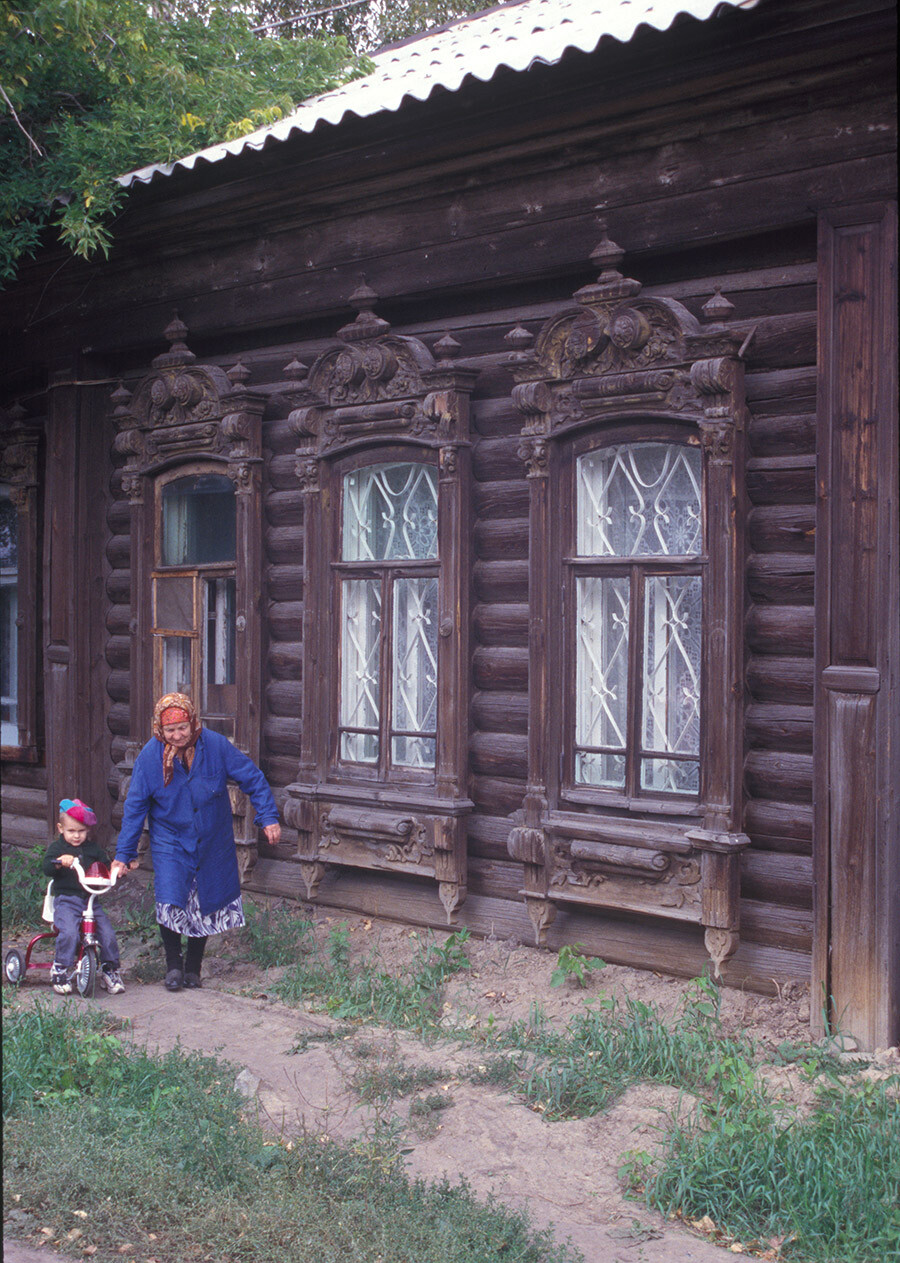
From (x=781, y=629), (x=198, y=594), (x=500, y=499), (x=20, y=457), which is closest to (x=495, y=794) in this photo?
(x=500, y=499)

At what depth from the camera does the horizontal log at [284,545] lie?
693 centimetres

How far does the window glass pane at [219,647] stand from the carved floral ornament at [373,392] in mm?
1092

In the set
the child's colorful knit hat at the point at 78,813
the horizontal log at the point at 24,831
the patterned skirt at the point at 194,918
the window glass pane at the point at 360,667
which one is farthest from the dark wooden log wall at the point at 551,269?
the horizontal log at the point at 24,831

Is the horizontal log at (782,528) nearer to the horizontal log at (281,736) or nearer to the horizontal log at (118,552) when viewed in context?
the horizontal log at (281,736)

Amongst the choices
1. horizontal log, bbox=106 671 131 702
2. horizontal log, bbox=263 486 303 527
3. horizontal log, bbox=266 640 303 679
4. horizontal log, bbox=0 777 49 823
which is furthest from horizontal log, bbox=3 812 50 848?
horizontal log, bbox=263 486 303 527

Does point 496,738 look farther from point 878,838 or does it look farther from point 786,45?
point 786,45

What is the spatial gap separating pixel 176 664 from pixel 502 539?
268 centimetres

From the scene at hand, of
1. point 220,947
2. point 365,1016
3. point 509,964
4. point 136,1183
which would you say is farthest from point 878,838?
point 220,947

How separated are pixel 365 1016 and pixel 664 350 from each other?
3319 millimetres

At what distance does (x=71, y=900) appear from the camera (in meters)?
6.11

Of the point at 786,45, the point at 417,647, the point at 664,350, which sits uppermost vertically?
the point at 786,45

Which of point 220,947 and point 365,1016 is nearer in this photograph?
point 365,1016

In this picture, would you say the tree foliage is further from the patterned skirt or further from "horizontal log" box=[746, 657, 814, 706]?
"horizontal log" box=[746, 657, 814, 706]

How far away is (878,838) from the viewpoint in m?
4.59
